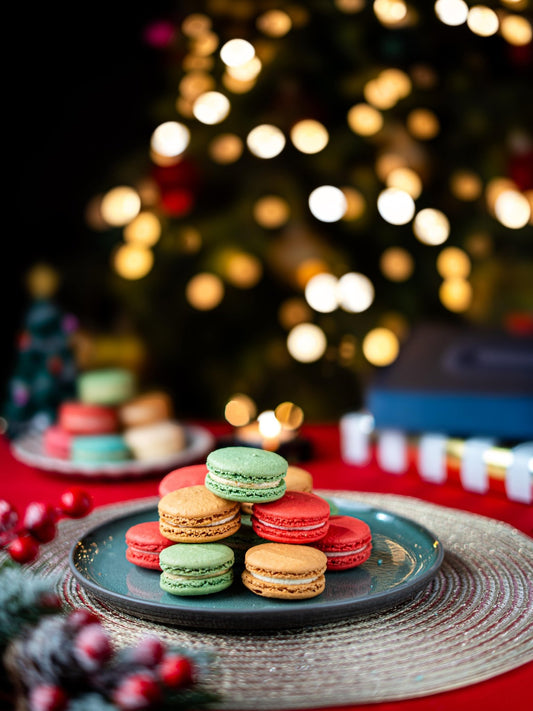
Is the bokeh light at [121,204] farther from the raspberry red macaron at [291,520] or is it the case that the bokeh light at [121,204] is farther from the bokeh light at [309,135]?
the raspberry red macaron at [291,520]

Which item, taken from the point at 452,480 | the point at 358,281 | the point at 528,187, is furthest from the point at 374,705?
the point at 528,187

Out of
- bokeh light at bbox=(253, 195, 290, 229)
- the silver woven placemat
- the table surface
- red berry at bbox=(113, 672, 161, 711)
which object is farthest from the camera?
bokeh light at bbox=(253, 195, 290, 229)

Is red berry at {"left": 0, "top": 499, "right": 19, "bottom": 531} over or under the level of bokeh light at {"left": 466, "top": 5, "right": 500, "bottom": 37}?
under

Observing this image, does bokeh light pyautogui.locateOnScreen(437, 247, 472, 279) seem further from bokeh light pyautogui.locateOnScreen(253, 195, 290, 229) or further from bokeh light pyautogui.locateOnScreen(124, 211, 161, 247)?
Answer: bokeh light pyautogui.locateOnScreen(124, 211, 161, 247)

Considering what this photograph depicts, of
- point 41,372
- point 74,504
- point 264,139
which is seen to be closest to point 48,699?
point 74,504

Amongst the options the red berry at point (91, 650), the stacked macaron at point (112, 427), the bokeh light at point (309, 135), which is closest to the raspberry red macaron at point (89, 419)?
the stacked macaron at point (112, 427)

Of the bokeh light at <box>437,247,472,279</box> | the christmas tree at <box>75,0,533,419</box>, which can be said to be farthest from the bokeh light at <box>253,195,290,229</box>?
the bokeh light at <box>437,247,472,279</box>

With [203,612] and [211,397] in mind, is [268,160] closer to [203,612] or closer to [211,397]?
[211,397]
